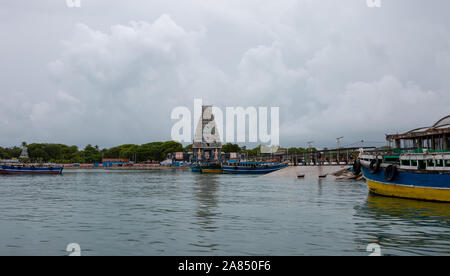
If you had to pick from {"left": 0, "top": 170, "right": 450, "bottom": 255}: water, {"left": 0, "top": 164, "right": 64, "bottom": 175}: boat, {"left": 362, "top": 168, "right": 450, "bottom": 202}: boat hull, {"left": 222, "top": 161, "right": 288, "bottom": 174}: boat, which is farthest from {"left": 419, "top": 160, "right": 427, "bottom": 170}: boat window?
{"left": 0, "top": 164, "right": 64, "bottom": 175}: boat

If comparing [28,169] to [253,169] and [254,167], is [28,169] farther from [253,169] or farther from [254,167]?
[254,167]

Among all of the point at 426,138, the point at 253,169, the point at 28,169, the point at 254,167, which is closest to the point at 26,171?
the point at 28,169

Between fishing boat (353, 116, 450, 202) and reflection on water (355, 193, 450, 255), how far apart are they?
3.36 feet

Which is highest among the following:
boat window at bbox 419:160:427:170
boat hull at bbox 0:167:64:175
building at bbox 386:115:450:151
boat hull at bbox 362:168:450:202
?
building at bbox 386:115:450:151

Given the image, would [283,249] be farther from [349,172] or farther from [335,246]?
[349,172]

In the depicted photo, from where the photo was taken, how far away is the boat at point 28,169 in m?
102

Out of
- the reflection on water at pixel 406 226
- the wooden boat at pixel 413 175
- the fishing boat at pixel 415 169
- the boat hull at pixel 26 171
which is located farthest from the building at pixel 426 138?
the boat hull at pixel 26 171

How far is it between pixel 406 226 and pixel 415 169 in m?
10.7

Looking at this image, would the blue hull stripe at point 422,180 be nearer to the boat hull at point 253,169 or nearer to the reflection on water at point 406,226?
the reflection on water at point 406,226

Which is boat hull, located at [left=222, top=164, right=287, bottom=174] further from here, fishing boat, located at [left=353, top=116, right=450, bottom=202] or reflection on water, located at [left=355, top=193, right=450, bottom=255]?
reflection on water, located at [left=355, top=193, right=450, bottom=255]

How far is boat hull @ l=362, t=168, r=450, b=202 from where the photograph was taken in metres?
25.3

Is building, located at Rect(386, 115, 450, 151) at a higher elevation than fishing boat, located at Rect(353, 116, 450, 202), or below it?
higher

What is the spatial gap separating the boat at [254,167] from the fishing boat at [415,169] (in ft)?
208

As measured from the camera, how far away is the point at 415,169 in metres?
27.2
